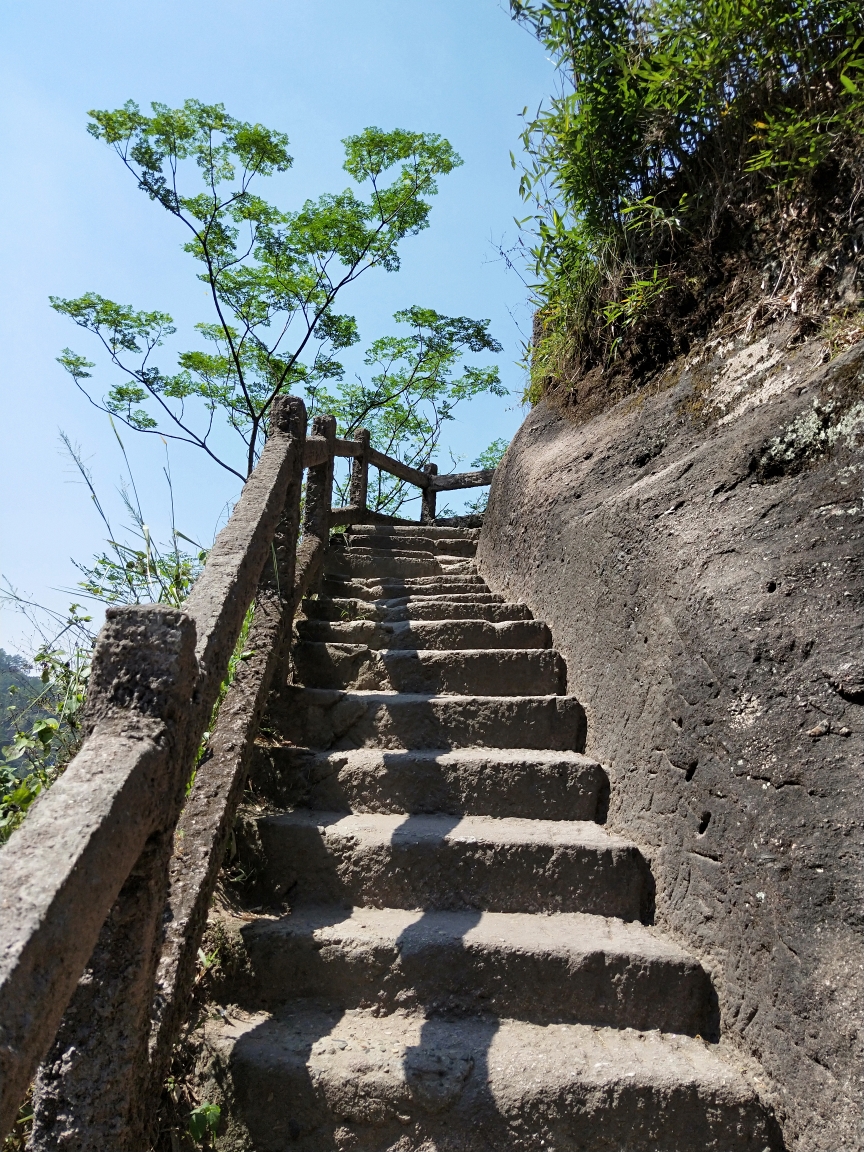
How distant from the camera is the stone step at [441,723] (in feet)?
10.3

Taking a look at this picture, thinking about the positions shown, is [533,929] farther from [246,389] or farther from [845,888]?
[246,389]

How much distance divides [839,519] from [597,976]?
1.40 m

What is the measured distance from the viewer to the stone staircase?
1897 mm

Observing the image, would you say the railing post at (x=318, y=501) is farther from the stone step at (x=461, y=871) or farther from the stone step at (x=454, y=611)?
the stone step at (x=461, y=871)

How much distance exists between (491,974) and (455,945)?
0.12 m

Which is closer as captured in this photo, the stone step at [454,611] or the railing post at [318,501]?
the stone step at [454,611]

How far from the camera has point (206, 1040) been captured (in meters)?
2.02

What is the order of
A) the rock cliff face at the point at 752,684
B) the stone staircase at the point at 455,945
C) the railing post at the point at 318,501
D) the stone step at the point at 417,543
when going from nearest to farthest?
the rock cliff face at the point at 752,684
the stone staircase at the point at 455,945
the railing post at the point at 318,501
the stone step at the point at 417,543

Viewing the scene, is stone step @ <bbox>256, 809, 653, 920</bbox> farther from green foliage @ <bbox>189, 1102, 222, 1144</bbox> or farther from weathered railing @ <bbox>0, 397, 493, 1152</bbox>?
green foliage @ <bbox>189, 1102, 222, 1144</bbox>

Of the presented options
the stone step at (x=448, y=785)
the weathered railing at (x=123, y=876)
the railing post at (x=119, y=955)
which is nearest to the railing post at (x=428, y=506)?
the stone step at (x=448, y=785)

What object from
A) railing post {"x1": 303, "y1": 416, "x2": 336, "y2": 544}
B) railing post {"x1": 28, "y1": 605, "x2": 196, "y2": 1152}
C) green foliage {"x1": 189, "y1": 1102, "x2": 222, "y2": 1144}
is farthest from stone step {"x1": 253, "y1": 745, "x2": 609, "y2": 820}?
railing post {"x1": 303, "y1": 416, "x2": 336, "y2": 544}

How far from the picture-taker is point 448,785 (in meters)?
2.89

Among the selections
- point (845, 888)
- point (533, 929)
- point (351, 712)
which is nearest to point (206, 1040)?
point (533, 929)

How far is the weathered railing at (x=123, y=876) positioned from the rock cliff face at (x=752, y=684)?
1332mm
